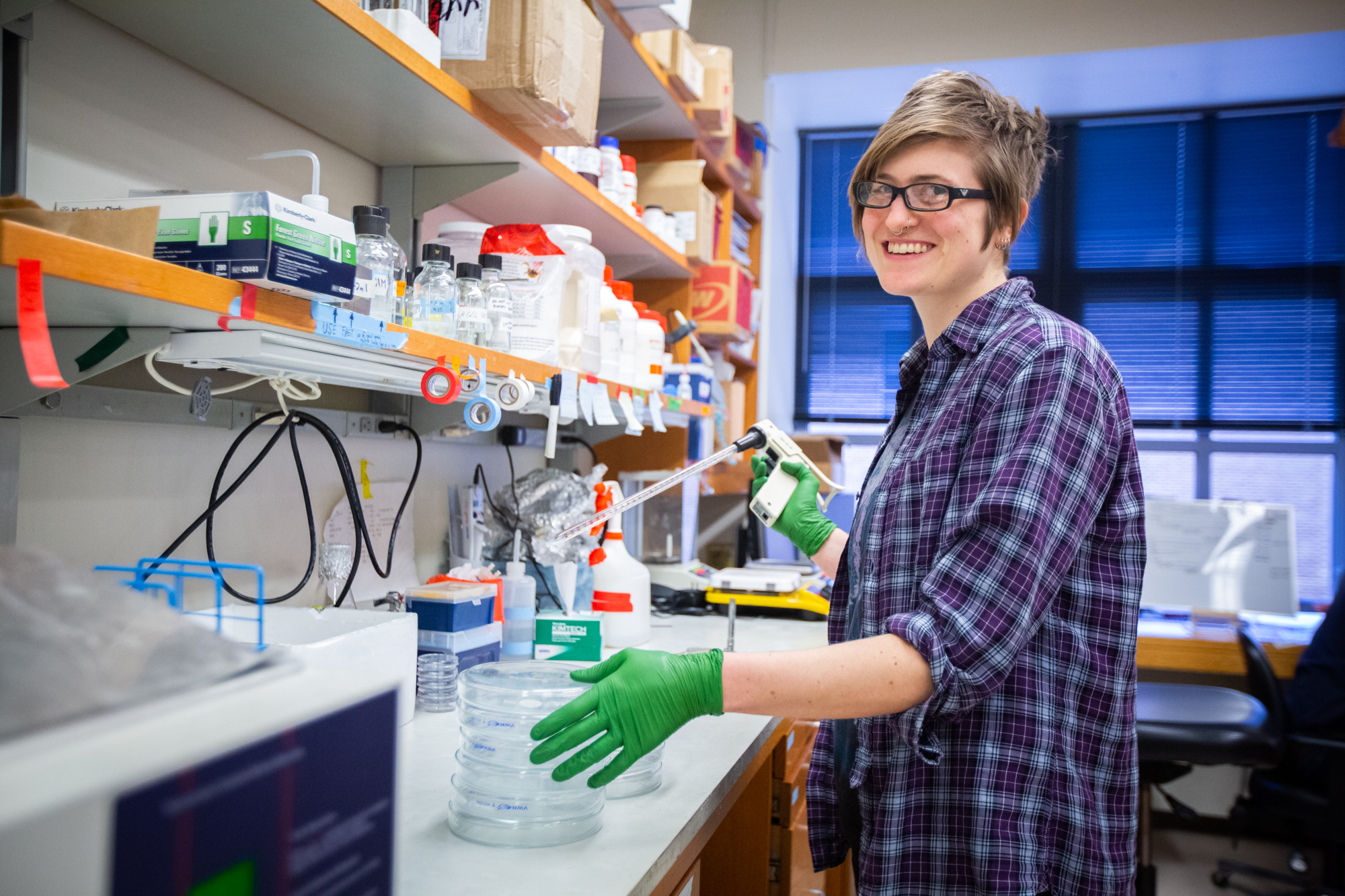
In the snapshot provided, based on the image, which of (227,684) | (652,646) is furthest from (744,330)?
(227,684)

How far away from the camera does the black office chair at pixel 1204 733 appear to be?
2385 millimetres

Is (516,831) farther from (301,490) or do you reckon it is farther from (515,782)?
(301,490)

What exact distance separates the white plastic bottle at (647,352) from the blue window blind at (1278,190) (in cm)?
344

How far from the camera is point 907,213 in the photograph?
1222 mm

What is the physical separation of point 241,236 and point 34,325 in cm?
23

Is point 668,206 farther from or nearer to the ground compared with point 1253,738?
farther from the ground

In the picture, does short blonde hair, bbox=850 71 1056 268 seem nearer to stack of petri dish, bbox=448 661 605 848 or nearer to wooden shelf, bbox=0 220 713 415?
wooden shelf, bbox=0 220 713 415

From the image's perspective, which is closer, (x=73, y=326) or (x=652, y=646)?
(x=73, y=326)

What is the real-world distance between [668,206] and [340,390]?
50.9 inches

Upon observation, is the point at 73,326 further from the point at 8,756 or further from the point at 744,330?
the point at 744,330

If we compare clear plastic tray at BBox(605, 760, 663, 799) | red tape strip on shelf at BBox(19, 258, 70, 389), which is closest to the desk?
clear plastic tray at BBox(605, 760, 663, 799)

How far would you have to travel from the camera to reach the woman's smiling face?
119cm

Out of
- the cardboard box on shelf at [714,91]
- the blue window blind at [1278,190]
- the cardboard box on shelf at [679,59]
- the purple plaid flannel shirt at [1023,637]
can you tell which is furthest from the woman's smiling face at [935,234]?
the blue window blind at [1278,190]

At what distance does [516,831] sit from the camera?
37.2 inches
